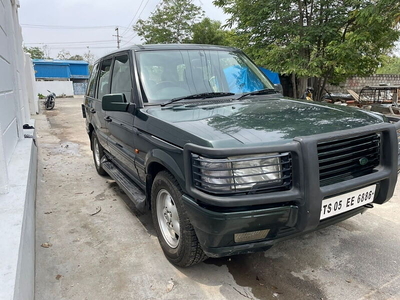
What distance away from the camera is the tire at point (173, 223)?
7.60 ft

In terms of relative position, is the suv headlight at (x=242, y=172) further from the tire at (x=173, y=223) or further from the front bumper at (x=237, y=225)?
the tire at (x=173, y=223)

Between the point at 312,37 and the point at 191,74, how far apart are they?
6.13 meters

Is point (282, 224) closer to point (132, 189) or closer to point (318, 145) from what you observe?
point (318, 145)

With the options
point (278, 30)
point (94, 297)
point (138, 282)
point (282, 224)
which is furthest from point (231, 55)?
point (278, 30)

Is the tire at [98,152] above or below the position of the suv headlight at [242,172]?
below

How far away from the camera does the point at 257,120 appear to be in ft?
7.74

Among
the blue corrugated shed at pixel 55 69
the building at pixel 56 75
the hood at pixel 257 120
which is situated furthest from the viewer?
the blue corrugated shed at pixel 55 69

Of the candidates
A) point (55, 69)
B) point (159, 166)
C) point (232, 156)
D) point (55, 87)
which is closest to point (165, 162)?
point (159, 166)

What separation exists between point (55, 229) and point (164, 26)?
80.4 feet

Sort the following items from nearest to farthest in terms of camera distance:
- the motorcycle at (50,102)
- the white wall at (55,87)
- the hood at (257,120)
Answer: the hood at (257,120) < the motorcycle at (50,102) < the white wall at (55,87)

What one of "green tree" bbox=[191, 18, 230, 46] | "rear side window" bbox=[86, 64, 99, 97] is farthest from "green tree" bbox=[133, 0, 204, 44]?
"rear side window" bbox=[86, 64, 99, 97]

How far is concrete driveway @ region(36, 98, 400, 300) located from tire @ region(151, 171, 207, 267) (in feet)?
0.57

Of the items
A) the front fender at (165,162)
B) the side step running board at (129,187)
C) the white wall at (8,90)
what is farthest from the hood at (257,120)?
the white wall at (8,90)

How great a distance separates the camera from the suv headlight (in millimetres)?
1891
